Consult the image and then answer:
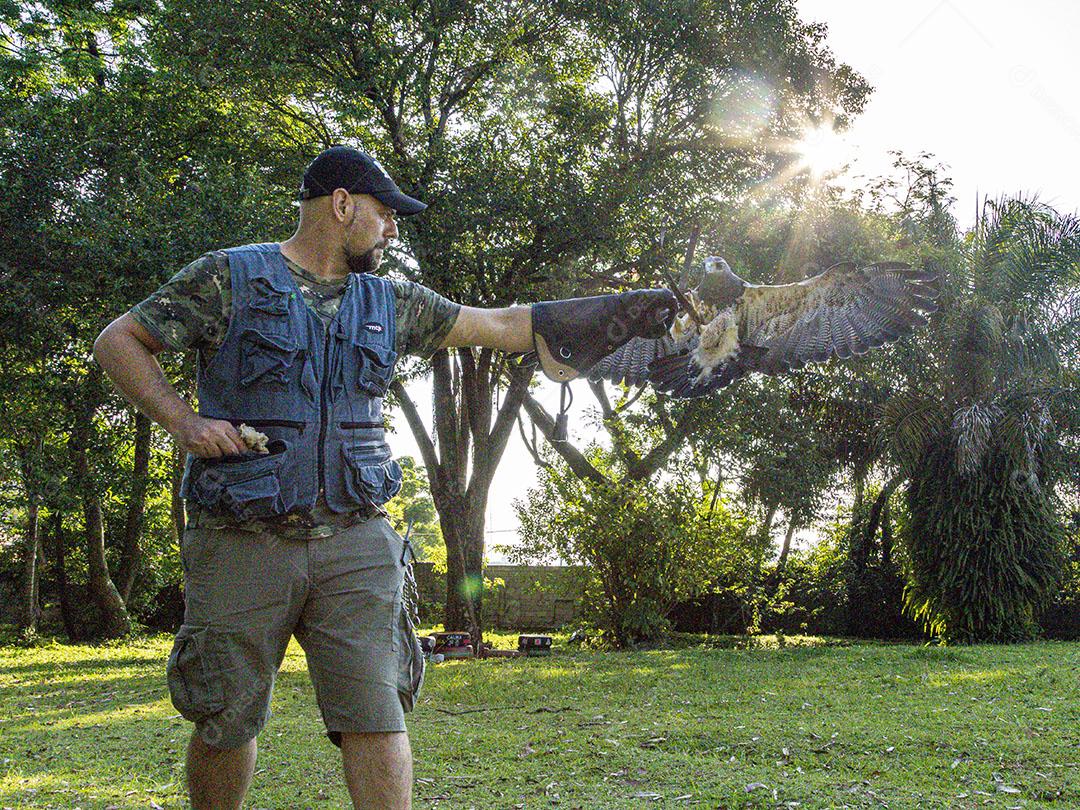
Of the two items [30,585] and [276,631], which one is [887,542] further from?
[276,631]

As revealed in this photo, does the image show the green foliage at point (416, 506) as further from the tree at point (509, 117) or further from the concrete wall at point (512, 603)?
the tree at point (509, 117)

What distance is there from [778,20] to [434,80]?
15.7ft

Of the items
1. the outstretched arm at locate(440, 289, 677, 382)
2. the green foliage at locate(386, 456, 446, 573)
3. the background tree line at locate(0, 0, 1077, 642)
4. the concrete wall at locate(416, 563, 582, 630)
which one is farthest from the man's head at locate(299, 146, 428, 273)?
the green foliage at locate(386, 456, 446, 573)

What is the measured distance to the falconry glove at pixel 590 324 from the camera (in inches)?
119

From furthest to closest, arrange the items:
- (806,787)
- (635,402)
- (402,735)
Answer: (635,402) → (806,787) → (402,735)

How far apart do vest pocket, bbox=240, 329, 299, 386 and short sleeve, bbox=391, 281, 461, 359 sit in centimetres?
40

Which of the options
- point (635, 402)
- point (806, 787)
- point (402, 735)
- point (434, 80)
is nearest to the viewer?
point (402, 735)

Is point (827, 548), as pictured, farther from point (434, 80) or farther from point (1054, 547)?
point (434, 80)

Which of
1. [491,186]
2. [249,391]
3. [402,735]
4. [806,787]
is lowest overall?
[806,787]

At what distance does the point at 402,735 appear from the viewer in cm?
263

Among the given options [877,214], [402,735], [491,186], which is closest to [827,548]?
[877,214]

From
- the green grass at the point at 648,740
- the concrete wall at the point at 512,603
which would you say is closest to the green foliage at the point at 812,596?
the concrete wall at the point at 512,603

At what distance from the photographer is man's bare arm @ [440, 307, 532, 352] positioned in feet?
10.0

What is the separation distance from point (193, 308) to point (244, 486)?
1.61 feet
